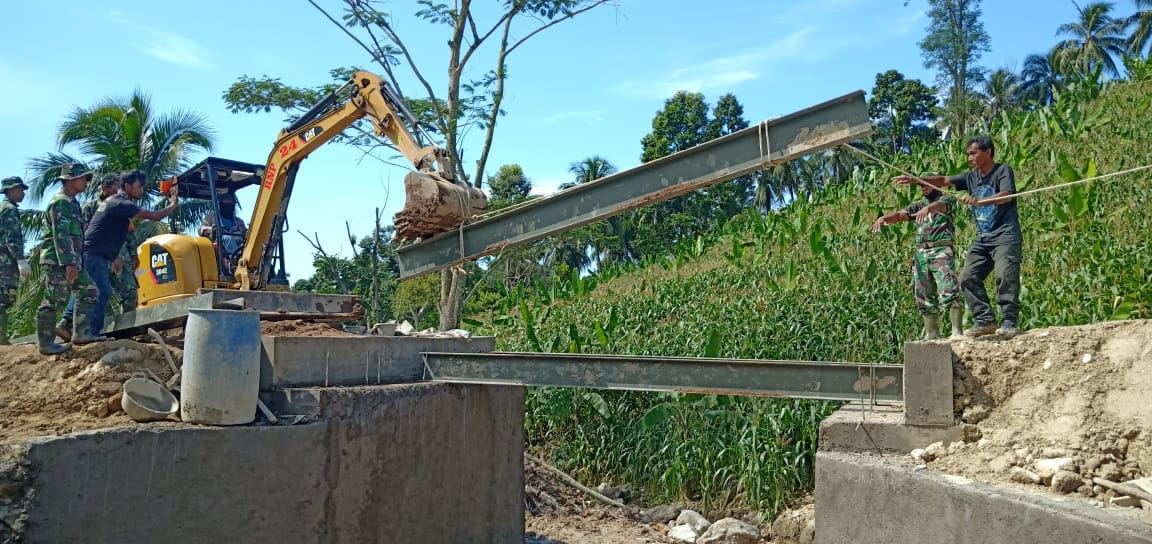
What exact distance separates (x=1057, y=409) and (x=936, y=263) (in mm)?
1755

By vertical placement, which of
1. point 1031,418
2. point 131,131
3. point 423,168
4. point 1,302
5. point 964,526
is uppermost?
point 131,131

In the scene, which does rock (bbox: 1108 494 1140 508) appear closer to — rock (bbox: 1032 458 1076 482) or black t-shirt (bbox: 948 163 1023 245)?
rock (bbox: 1032 458 1076 482)

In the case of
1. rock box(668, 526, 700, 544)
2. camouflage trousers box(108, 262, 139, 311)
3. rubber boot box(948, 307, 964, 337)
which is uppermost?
camouflage trousers box(108, 262, 139, 311)

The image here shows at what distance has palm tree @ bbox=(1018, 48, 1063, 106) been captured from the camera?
1619 inches

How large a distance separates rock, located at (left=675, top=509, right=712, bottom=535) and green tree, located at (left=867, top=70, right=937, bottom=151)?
29.5 meters

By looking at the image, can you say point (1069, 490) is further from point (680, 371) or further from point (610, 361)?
point (610, 361)

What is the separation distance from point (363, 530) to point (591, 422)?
16.7 feet

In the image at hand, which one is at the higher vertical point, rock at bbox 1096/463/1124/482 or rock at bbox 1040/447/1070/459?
rock at bbox 1040/447/1070/459

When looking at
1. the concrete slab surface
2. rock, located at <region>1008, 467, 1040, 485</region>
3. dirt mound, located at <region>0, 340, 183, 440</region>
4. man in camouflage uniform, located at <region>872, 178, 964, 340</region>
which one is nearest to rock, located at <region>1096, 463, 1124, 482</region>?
rock, located at <region>1008, 467, 1040, 485</region>

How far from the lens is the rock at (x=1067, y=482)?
387 cm

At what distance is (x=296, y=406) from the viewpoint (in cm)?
605

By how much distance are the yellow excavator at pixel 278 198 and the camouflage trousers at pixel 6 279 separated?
1.06 metres

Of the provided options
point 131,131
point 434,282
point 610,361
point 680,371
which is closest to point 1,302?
point 610,361

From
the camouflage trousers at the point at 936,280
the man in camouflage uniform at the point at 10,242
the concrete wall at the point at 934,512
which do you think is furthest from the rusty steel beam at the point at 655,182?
the man in camouflage uniform at the point at 10,242
